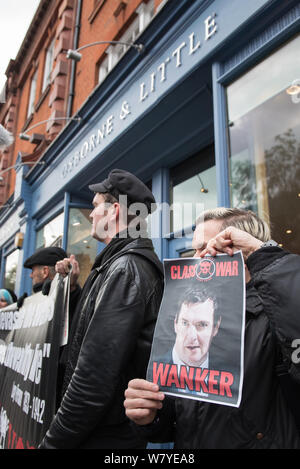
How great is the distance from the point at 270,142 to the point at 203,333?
6.59 ft

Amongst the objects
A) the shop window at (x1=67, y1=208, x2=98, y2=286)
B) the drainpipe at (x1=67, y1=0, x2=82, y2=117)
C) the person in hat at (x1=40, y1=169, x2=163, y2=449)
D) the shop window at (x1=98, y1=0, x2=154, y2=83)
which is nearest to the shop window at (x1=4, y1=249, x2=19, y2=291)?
the shop window at (x1=67, y1=208, x2=98, y2=286)

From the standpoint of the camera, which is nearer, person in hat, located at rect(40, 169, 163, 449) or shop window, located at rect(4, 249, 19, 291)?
person in hat, located at rect(40, 169, 163, 449)

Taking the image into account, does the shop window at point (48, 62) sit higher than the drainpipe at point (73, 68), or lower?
higher

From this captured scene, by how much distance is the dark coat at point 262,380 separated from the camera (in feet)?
2.86

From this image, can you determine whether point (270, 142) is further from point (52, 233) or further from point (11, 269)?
point (11, 269)

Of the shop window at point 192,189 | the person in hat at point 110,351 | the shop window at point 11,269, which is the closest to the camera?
the person in hat at point 110,351

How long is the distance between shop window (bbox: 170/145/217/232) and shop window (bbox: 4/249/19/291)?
4.87 m

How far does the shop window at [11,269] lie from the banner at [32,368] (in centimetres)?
554

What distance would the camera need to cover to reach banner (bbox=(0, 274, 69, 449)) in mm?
1801

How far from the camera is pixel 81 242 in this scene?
Answer: 5.54 meters

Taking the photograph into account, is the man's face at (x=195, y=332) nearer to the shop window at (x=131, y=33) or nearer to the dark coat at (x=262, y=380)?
the dark coat at (x=262, y=380)

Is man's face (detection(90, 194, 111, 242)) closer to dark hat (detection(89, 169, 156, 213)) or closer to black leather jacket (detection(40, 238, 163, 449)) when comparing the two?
dark hat (detection(89, 169, 156, 213))

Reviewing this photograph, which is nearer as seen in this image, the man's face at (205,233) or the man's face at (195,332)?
the man's face at (195,332)

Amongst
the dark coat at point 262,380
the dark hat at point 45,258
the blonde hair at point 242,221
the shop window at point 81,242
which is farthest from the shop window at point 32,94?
the dark coat at point 262,380
